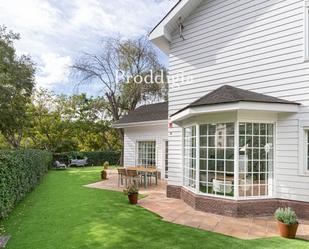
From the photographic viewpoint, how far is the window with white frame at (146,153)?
58.2 feet

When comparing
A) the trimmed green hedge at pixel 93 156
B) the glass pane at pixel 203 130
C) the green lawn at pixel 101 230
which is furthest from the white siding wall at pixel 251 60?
the trimmed green hedge at pixel 93 156

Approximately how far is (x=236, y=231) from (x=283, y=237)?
1032 mm

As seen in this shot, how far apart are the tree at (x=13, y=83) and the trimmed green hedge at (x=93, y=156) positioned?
32.5 feet

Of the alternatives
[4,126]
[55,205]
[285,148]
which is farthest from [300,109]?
[4,126]

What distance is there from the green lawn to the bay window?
78.5 inches

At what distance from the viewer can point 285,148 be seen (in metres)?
8.14

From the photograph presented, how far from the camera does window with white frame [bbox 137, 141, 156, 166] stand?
17750mm

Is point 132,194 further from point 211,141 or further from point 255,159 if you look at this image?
point 255,159

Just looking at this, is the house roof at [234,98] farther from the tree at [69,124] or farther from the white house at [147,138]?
the tree at [69,124]

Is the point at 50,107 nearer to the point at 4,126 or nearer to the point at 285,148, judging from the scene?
the point at 4,126

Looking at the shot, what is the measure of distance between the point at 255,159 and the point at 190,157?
2.33 m

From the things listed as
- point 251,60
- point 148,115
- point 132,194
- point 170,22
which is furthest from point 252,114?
point 148,115

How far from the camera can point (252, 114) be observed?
26.8 ft

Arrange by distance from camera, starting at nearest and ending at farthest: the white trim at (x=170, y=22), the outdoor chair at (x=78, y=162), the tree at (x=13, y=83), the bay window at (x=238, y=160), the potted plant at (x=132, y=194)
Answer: the bay window at (x=238, y=160) → the potted plant at (x=132, y=194) → the white trim at (x=170, y=22) → the tree at (x=13, y=83) → the outdoor chair at (x=78, y=162)
